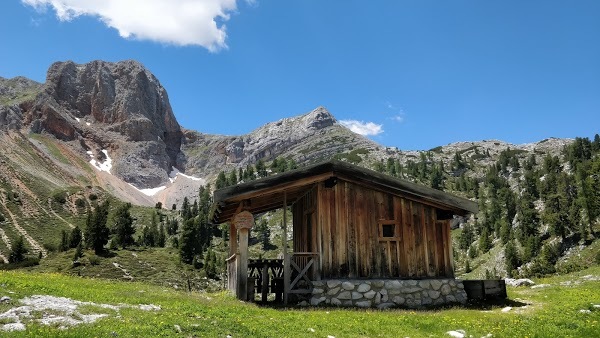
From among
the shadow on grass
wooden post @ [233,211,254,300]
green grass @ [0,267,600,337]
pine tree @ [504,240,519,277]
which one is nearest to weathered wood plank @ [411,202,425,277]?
the shadow on grass

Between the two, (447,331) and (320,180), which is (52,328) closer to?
(447,331)

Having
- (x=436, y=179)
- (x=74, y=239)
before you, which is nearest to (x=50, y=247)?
(x=74, y=239)

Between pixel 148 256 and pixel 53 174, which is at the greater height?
pixel 53 174

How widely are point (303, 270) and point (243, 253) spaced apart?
248cm

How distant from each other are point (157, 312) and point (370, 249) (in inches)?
386

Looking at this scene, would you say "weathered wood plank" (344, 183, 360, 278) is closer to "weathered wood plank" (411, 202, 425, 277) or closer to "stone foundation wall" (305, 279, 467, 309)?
"stone foundation wall" (305, 279, 467, 309)

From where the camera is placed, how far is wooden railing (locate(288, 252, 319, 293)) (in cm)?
1895

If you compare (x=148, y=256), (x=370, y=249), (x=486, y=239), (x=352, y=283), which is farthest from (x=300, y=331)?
(x=486, y=239)

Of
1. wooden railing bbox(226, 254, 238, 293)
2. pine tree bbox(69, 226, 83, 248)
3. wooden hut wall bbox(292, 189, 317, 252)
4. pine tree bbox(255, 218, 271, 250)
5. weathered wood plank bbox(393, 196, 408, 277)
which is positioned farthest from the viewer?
pine tree bbox(255, 218, 271, 250)

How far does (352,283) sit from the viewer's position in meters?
18.3

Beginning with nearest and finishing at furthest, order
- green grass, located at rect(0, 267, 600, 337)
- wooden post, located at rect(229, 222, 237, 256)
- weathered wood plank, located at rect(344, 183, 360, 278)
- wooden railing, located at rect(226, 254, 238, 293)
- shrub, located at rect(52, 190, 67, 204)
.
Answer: green grass, located at rect(0, 267, 600, 337)
weathered wood plank, located at rect(344, 183, 360, 278)
wooden railing, located at rect(226, 254, 238, 293)
wooden post, located at rect(229, 222, 237, 256)
shrub, located at rect(52, 190, 67, 204)

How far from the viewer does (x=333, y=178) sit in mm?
19688

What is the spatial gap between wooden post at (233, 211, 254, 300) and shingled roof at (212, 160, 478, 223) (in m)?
0.84

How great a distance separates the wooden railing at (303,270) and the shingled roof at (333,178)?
2898mm
